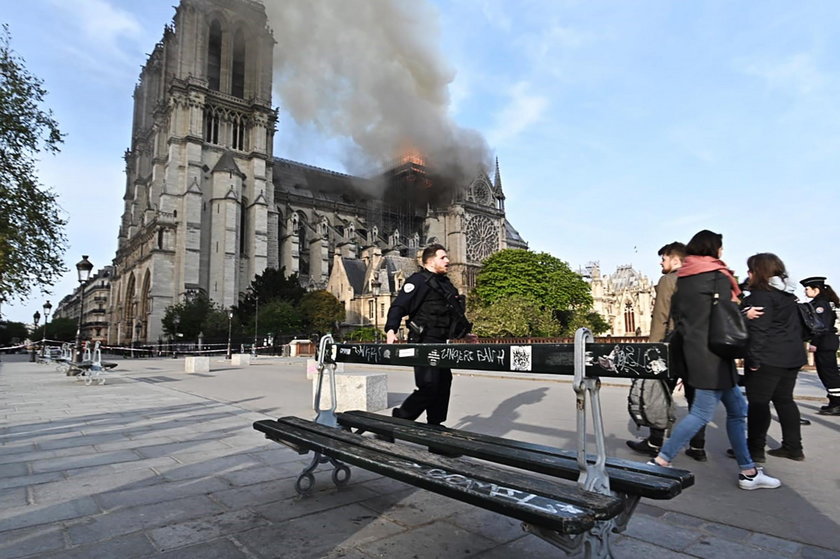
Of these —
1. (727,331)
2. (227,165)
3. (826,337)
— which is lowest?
(826,337)

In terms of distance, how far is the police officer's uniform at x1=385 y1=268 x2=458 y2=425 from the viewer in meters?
4.08

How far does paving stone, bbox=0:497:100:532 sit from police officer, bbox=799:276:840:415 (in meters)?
7.73

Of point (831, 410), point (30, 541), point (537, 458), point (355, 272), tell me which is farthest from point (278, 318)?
point (537, 458)

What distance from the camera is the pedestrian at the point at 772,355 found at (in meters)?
4.18

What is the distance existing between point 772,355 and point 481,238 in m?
65.5

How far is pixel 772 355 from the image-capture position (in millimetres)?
4234

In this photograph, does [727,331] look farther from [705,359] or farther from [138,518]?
[138,518]

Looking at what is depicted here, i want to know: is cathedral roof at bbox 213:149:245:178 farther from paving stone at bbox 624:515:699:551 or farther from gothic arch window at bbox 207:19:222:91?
paving stone at bbox 624:515:699:551

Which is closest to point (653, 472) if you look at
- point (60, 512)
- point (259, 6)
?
point (60, 512)

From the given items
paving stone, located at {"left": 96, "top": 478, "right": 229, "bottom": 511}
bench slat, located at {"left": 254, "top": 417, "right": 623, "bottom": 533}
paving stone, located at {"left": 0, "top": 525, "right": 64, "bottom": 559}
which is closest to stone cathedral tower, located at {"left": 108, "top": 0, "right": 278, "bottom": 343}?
paving stone, located at {"left": 96, "top": 478, "right": 229, "bottom": 511}

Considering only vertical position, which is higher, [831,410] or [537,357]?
[537,357]

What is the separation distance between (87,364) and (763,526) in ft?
47.8

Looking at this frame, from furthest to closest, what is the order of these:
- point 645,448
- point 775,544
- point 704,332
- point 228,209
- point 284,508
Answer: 1. point 228,209
2. point 645,448
3. point 704,332
4. point 284,508
5. point 775,544

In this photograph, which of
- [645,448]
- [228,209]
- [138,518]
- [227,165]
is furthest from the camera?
[227,165]
